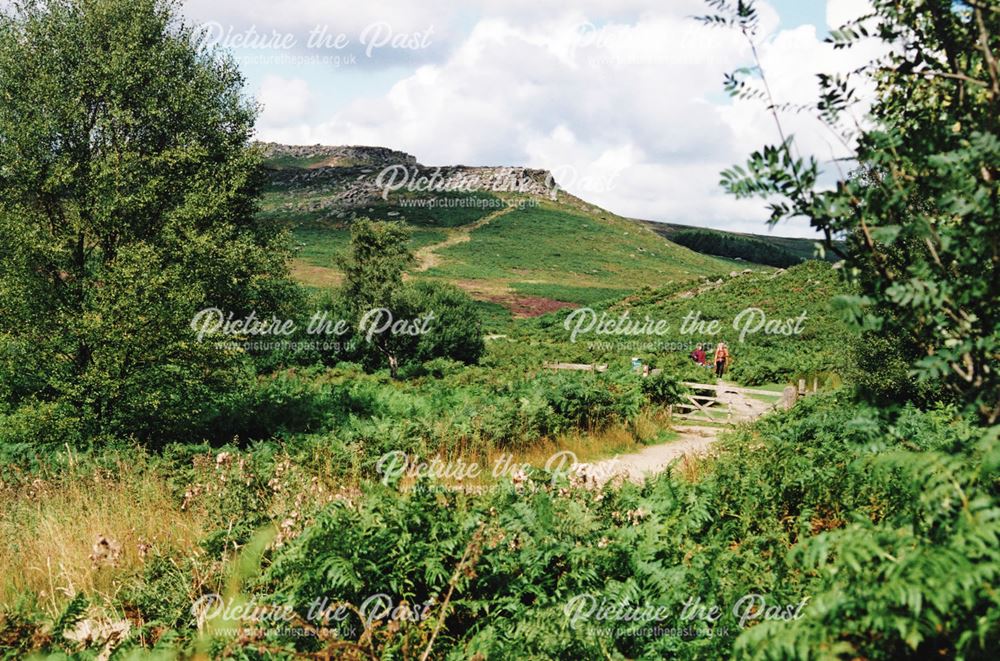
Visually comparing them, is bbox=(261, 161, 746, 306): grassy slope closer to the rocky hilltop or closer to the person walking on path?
the rocky hilltop

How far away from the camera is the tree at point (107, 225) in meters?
14.0

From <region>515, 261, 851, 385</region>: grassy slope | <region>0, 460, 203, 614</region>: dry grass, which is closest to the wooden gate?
<region>515, 261, 851, 385</region>: grassy slope

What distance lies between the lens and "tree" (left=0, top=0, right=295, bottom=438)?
14.0 meters

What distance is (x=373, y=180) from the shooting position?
6147 inches

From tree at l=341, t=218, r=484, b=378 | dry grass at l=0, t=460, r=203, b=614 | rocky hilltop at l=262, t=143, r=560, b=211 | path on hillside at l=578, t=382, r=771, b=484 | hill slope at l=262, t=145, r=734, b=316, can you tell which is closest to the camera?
dry grass at l=0, t=460, r=203, b=614

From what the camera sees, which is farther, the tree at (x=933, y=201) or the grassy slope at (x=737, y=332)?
the grassy slope at (x=737, y=332)

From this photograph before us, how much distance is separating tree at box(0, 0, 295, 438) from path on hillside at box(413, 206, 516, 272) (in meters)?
69.3

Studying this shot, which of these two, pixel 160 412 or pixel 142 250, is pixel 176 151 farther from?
pixel 160 412

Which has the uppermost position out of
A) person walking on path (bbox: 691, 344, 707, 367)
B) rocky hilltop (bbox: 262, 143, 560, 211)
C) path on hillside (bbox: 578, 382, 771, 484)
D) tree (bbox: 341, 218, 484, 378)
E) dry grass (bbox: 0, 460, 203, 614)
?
rocky hilltop (bbox: 262, 143, 560, 211)

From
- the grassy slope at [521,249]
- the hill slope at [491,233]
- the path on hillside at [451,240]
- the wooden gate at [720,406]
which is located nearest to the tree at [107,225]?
the wooden gate at [720,406]

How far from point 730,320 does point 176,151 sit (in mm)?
35682

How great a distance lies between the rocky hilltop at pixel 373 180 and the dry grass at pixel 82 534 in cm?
12542

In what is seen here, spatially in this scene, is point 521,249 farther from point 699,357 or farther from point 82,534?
point 82,534

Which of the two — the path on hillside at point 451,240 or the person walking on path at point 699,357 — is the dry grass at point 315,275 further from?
the person walking on path at point 699,357
